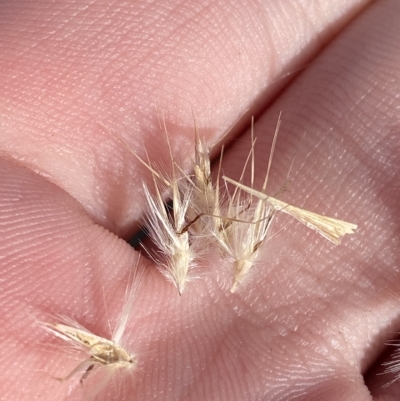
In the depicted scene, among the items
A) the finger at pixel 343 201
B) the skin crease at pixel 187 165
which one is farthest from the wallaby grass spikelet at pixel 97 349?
the finger at pixel 343 201

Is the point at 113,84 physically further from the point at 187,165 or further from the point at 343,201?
the point at 343,201

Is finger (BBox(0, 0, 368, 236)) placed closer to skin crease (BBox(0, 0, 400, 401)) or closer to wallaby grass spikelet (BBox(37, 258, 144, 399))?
skin crease (BBox(0, 0, 400, 401))

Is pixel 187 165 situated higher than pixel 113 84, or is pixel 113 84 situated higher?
pixel 113 84

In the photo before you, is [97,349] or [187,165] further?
[187,165]

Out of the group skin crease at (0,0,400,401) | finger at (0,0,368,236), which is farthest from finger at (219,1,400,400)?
finger at (0,0,368,236)

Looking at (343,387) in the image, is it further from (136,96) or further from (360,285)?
(136,96)

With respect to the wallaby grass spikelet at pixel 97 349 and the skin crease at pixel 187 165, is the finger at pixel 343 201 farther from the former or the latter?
the wallaby grass spikelet at pixel 97 349

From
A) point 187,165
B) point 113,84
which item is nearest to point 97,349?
point 187,165

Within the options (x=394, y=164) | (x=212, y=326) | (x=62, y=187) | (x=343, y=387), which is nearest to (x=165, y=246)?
(x=212, y=326)
